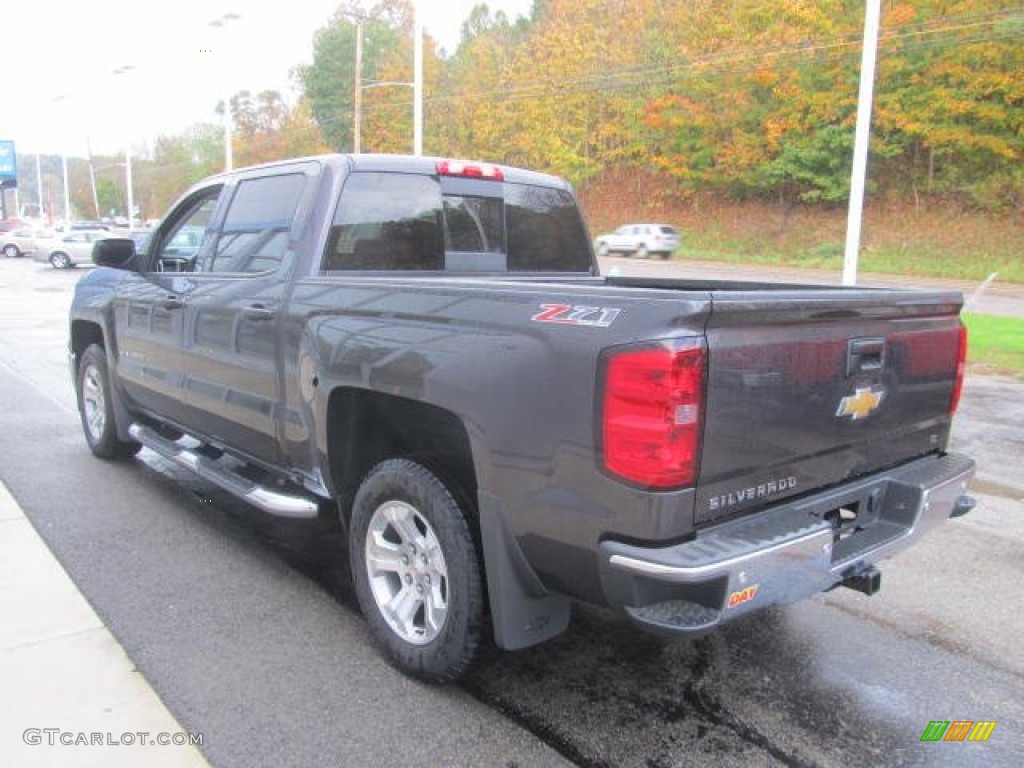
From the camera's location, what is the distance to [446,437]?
3.20 metres

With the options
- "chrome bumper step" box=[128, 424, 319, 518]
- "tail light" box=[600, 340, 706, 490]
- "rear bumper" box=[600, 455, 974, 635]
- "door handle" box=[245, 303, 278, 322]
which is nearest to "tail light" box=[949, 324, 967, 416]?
"rear bumper" box=[600, 455, 974, 635]

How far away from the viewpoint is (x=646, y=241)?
37094 millimetres

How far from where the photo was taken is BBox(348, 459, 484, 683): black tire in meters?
2.91

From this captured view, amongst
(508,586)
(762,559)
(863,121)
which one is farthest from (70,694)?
(863,121)

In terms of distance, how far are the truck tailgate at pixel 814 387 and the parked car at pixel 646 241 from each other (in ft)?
113

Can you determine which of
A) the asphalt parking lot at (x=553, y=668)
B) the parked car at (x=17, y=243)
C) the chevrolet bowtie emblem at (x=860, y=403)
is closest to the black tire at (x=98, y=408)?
the asphalt parking lot at (x=553, y=668)

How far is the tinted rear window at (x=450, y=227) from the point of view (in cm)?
388

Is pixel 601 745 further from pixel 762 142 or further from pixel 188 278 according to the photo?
pixel 762 142

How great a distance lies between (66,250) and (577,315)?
37.8 m

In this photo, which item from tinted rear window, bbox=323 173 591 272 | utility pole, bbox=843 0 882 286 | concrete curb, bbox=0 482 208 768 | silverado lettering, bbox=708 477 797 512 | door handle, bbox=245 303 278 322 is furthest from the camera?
utility pole, bbox=843 0 882 286

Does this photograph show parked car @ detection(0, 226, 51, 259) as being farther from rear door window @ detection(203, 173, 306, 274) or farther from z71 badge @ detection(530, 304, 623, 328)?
z71 badge @ detection(530, 304, 623, 328)

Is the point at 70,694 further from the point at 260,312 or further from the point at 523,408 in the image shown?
the point at 523,408

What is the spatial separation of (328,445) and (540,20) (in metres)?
56.9

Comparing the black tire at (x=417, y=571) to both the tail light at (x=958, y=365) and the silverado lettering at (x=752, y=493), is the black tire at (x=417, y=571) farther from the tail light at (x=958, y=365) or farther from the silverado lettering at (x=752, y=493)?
the tail light at (x=958, y=365)
